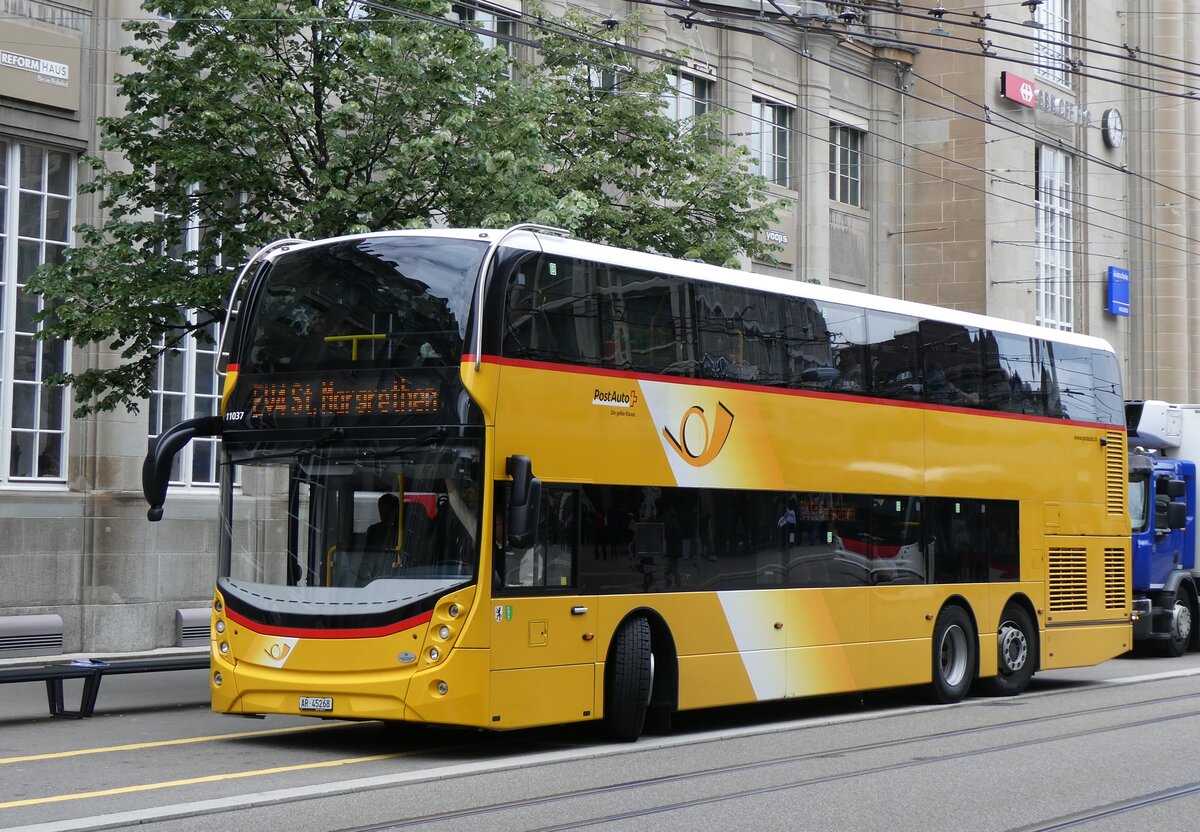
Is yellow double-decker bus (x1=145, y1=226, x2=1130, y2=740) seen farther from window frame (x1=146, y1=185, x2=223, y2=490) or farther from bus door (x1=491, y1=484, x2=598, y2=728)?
window frame (x1=146, y1=185, x2=223, y2=490)

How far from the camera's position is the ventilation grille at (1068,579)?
1848cm

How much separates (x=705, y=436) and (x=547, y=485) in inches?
77.5

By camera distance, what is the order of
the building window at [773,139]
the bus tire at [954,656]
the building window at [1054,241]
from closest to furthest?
1. the bus tire at [954,656]
2. the building window at [773,139]
3. the building window at [1054,241]

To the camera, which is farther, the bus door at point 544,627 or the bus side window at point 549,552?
the bus side window at point 549,552

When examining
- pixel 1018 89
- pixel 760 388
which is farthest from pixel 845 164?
pixel 760 388

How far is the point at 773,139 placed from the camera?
3409 centimetres

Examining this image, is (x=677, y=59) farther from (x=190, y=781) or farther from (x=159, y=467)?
(x=190, y=781)

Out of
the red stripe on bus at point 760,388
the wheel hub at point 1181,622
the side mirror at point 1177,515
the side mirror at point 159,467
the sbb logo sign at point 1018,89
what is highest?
the sbb logo sign at point 1018,89

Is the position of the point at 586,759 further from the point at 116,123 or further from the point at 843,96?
the point at 843,96

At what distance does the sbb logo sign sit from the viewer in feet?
132

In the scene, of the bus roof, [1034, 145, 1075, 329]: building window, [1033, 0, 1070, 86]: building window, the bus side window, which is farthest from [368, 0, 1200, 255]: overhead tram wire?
the bus side window

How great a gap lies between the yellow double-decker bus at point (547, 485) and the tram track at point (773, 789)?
1.35 meters

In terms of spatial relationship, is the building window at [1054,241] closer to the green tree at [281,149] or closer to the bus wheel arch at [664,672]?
the green tree at [281,149]

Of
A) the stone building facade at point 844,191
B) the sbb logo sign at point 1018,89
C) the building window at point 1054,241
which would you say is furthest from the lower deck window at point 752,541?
the building window at point 1054,241
